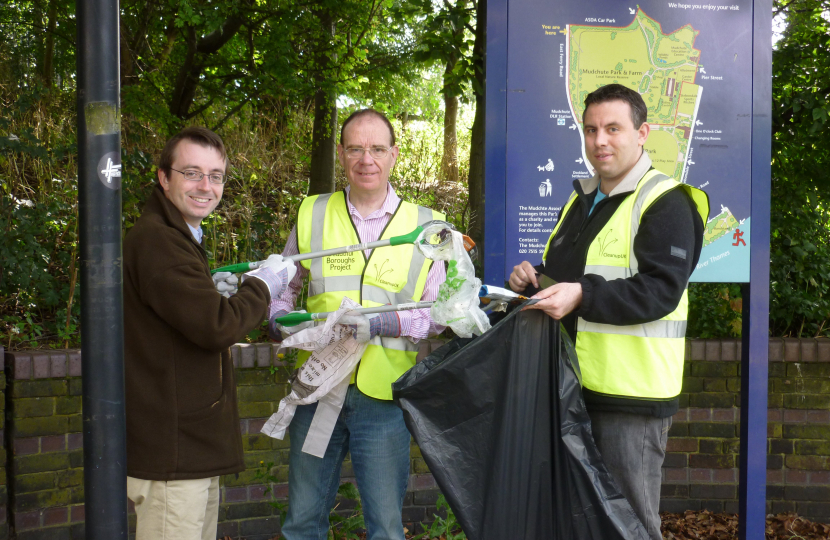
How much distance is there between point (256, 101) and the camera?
25.7 feet

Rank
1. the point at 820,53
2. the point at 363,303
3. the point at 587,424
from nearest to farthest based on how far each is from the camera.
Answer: the point at 587,424 < the point at 363,303 < the point at 820,53

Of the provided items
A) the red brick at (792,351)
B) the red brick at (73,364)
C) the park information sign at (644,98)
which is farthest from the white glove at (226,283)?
the red brick at (792,351)

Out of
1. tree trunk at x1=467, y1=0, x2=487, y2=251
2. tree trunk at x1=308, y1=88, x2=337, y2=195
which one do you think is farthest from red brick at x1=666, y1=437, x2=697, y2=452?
tree trunk at x1=308, y1=88, x2=337, y2=195

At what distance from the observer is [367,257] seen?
280 cm

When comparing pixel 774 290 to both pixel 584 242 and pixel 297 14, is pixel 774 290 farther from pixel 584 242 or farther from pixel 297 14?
pixel 297 14

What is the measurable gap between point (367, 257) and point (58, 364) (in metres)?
1.93

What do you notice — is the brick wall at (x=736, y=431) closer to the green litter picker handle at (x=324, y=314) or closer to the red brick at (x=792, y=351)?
the red brick at (x=792, y=351)

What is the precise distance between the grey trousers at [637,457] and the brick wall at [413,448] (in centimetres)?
A: 206

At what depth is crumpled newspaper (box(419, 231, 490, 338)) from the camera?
238cm

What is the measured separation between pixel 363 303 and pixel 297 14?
495cm

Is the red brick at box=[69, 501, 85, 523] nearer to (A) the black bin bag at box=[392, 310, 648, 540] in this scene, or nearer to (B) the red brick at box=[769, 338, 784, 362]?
(A) the black bin bag at box=[392, 310, 648, 540]

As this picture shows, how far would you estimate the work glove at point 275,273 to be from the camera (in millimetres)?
2488

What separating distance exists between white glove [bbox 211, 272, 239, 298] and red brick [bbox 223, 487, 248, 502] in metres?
1.90

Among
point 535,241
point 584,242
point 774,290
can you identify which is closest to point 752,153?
point 535,241
